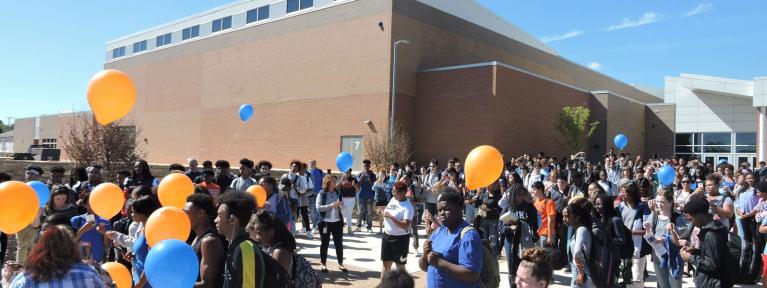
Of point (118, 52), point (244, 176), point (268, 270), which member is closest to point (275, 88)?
point (118, 52)

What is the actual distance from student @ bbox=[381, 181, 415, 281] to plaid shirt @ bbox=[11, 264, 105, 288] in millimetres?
4405

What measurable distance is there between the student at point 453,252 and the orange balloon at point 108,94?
13.5 feet

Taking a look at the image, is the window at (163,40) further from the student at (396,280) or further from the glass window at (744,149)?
the student at (396,280)

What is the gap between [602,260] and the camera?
4.81 m

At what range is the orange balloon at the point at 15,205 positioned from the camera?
4375 mm

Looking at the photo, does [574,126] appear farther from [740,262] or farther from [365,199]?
[740,262]

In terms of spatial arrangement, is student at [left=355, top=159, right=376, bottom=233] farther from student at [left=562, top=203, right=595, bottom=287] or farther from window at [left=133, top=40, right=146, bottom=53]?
window at [left=133, top=40, right=146, bottom=53]

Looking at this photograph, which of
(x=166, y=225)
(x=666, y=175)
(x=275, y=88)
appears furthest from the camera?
(x=275, y=88)

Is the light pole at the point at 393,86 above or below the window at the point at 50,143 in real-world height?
above

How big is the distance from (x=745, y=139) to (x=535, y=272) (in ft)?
131

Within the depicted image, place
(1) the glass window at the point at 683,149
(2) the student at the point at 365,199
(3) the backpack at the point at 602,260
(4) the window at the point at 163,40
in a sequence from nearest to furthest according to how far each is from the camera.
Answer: (3) the backpack at the point at 602,260 → (2) the student at the point at 365,199 → (1) the glass window at the point at 683,149 → (4) the window at the point at 163,40

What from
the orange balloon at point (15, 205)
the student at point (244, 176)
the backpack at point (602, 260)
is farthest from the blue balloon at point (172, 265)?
the student at point (244, 176)

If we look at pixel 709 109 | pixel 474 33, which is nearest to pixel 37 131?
pixel 474 33

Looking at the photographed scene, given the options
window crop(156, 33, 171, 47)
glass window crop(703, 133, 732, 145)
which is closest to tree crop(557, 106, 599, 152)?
glass window crop(703, 133, 732, 145)
